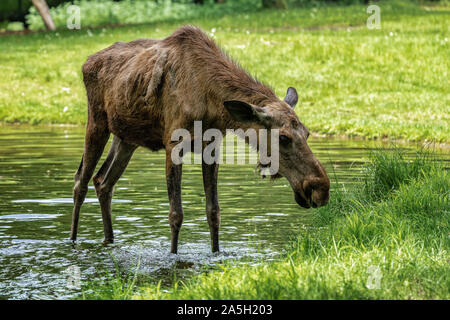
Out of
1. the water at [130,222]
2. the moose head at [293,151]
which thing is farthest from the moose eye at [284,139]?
the water at [130,222]

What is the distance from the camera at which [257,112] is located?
6.88 meters

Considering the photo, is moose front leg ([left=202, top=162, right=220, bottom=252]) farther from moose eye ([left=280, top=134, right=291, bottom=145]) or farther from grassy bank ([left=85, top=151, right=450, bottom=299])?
moose eye ([left=280, top=134, right=291, bottom=145])

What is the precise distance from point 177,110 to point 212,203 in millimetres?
968

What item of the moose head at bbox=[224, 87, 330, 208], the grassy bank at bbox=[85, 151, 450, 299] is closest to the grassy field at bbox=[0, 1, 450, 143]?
the grassy bank at bbox=[85, 151, 450, 299]

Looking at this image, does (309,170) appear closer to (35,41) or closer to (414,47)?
(414,47)

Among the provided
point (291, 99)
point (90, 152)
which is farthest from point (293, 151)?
point (90, 152)

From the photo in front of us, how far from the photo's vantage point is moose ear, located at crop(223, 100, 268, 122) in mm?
6777

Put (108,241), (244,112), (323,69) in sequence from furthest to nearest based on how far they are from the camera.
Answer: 1. (323,69)
2. (108,241)
3. (244,112)

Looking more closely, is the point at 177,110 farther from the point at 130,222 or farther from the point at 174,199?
the point at 130,222

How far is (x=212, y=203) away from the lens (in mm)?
7914

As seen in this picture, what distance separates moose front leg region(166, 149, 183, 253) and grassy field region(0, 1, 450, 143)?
8419 millimetres

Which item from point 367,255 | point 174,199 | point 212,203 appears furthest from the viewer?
point 212,203

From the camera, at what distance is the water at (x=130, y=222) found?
7113mm

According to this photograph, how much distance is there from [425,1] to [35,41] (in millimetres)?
20625
